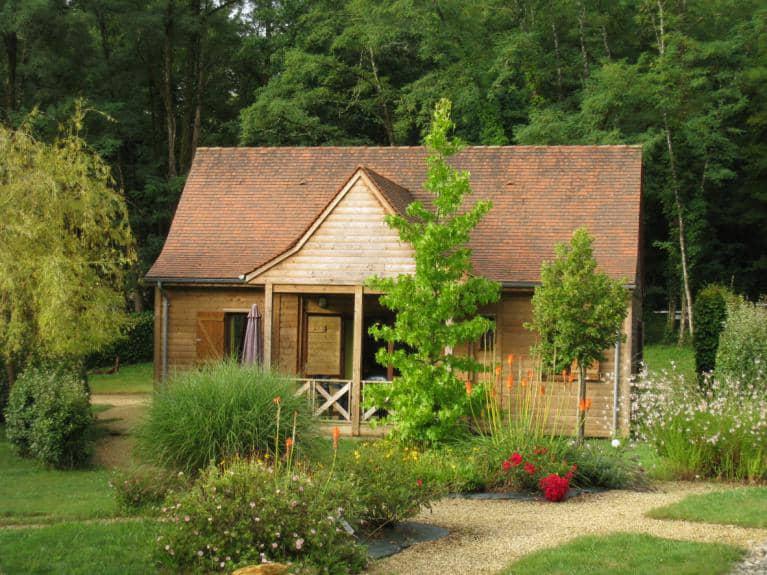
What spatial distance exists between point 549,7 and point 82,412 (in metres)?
25.2

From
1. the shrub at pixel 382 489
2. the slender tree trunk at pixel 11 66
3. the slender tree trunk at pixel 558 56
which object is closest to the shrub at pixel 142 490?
the shrub at pixel 382 489

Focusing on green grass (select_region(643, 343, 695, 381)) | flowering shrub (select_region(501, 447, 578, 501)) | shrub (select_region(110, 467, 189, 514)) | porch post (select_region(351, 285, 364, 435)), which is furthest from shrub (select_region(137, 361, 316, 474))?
green grass (select_region(643, 343, 695, 381))

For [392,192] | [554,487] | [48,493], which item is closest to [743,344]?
[392,192]

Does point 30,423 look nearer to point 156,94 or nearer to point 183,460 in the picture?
point 183,460

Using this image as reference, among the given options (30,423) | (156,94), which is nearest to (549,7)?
(156,94)

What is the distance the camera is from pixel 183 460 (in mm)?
10875

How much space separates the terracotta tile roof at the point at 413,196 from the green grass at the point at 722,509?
8011 mm

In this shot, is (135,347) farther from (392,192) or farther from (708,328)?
(708,328)

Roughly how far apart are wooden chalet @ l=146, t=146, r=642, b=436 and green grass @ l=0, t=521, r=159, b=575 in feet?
26.1

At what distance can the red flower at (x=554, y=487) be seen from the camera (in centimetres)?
1098

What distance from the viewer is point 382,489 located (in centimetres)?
916

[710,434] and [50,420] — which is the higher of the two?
[710,434]

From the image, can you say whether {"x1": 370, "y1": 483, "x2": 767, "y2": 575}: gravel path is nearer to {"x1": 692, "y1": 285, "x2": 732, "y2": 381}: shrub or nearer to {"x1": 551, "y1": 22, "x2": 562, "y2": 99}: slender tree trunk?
{"x1": 692, "y1": 285, "x2": 732, "y2": 381}: shrub

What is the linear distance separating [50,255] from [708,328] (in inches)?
615
